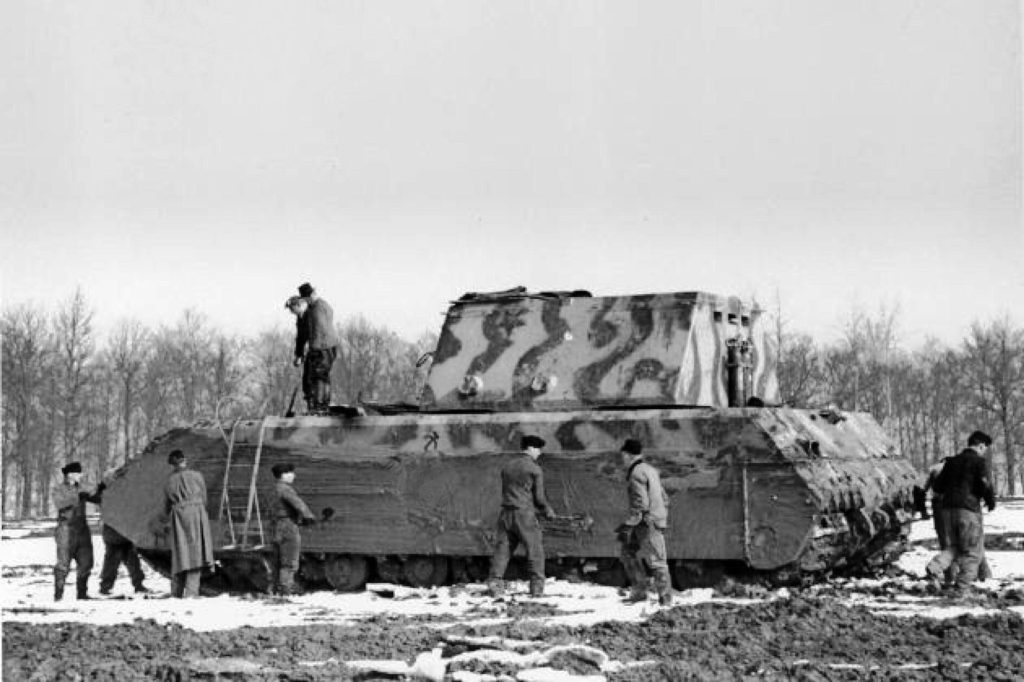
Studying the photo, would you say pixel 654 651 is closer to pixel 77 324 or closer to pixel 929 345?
pixel 77 324

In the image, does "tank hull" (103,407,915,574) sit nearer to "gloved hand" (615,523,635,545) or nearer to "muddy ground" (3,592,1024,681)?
"gloved hand" (615,523,635,545)

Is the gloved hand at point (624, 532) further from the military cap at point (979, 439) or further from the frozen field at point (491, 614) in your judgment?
the military cap at point (979, 439)

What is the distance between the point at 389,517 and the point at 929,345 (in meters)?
58.3

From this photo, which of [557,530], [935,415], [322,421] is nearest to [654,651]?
[557,530]

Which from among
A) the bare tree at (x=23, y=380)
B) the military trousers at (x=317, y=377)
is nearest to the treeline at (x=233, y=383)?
the bare tree at (x=23, y=380)

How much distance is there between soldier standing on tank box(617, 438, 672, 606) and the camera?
12.2 metres

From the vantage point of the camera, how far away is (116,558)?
612 inches

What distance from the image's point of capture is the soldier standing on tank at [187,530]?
14266mm

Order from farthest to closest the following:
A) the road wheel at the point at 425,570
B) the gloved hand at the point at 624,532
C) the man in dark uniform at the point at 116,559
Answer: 1. the man in dark uniform at the point at 116,559
2. the road wheel at the point at 425,570
3. the gloved hand at the point at 624,532

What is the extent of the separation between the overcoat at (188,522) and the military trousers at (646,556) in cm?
457

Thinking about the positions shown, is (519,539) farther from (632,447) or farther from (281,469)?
(281,469)

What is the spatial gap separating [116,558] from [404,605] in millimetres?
4290

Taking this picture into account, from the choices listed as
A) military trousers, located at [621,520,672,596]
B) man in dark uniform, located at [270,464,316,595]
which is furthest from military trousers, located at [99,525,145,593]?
military trousers, located at [621,520,672,596]

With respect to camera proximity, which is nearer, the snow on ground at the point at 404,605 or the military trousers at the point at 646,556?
the snow on ground at the point at 404,605
